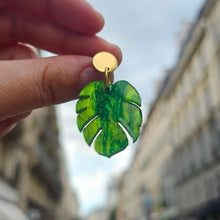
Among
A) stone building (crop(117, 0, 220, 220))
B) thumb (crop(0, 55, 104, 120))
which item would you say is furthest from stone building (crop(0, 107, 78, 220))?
thumb (crop(0, 55, 104, 120))

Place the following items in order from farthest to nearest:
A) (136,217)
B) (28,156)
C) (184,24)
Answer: (136,217) < (184,24) < (28,156)

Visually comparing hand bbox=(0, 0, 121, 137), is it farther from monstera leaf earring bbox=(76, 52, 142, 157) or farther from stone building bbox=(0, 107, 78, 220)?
stone building bbox=(0, 107, 78, 220)

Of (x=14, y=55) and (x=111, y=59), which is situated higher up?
(x=111, y=59)

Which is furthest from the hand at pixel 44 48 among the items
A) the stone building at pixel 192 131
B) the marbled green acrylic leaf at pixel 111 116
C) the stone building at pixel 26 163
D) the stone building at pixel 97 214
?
the stone building at pixel 97 214

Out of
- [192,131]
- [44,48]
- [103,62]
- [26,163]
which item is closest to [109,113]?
[103,62]

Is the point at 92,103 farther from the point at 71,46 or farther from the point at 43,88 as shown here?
the point at 71,46

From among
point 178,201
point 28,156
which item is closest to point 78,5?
point 28,156
